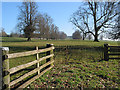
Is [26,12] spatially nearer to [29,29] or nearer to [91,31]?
[29,29]

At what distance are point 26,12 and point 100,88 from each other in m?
37.1

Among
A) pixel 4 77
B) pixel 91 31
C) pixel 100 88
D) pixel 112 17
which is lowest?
pixel 100 88

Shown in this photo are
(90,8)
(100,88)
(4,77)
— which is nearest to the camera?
(4,77)

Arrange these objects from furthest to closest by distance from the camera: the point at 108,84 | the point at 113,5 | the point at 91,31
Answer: the point at 91,31 → the point at 113,5 → the point at 108,84

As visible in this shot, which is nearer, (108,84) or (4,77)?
(4,77)

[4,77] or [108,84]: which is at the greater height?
[4,77]

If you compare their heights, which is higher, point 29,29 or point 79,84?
point 29,29

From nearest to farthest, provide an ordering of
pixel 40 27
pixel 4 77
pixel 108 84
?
pixel 4 77
pixel 108 84
pixel 40 27

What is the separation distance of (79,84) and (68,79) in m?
0.63

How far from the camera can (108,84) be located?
14.6ft

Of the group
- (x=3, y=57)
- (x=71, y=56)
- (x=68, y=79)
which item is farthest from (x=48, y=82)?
(x=71, y=56)

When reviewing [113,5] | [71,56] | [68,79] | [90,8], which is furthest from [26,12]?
[68,79]

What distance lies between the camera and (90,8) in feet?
95.6

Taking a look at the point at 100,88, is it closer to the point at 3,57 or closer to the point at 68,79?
the point at 68,79
